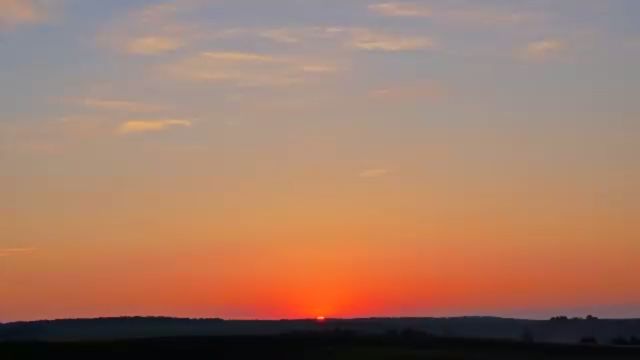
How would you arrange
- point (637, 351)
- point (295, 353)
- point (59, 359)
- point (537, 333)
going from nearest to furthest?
point (59, 359)
point (295, 353)
point (637, 351)
point (537, 333)

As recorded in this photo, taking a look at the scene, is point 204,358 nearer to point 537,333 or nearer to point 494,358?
point 494,358

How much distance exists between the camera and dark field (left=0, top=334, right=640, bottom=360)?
73188mm

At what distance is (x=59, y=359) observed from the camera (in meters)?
70.3

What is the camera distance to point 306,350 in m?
77.2

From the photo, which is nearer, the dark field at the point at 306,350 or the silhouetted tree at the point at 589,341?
the dark field at the point at 306,350

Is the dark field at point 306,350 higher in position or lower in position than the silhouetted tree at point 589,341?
higher

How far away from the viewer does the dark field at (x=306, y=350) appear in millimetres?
73188

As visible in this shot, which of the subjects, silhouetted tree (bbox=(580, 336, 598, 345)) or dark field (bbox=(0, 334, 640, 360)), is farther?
silhouetted tree (bbox=(580, 336, 598, 345))

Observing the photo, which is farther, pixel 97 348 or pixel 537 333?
pixel 537 333

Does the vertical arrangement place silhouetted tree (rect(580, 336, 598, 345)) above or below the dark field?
below

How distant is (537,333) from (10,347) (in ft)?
337

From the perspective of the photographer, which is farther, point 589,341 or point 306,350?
point 589,341

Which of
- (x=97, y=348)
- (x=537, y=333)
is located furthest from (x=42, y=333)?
(x=97, y=348)

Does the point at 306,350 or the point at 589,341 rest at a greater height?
the point at 306,350
